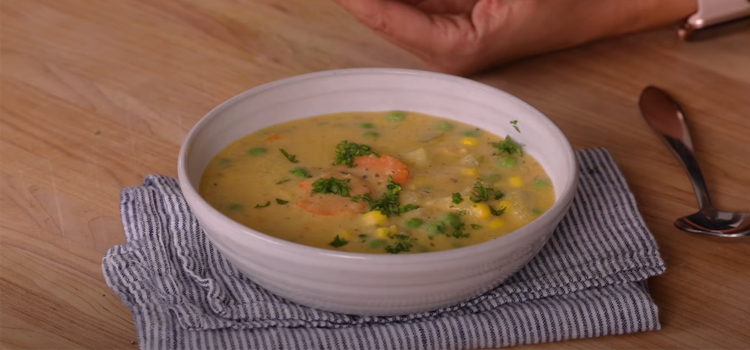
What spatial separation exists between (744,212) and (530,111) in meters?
0.57

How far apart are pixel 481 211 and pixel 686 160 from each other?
83cm

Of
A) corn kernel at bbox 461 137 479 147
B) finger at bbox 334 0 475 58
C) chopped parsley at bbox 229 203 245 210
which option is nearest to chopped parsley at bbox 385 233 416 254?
chopped parsley at bbox 229 203 245 210

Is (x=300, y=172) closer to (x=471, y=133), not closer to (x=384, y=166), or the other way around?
(x=384, y=166)

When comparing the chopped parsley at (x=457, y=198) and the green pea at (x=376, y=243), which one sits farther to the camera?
the chopped parsley at (x=457, y=198)

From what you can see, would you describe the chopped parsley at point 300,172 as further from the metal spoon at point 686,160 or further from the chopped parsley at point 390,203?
the metal spoon at point 686,160

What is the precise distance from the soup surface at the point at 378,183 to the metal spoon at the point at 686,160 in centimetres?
43

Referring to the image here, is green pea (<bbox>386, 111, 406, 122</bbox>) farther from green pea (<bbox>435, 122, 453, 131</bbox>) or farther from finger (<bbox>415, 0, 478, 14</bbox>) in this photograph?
finger (<bbox>415, 0, 478, 14</bbox>)

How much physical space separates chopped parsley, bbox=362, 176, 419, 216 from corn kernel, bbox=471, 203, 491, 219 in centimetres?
12

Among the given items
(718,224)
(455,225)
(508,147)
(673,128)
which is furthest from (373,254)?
(673,128)

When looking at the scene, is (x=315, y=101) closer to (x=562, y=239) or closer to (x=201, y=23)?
(x=562, y=239)

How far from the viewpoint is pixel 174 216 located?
6.48ft

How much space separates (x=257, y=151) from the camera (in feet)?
6.58

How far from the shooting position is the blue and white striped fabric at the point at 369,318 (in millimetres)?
1670

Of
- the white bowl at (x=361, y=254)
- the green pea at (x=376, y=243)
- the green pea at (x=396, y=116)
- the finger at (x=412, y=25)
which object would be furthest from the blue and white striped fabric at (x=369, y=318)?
the finger at (x=412, y=25)
